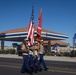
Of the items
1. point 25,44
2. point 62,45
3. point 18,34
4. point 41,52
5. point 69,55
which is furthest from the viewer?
point 62,45

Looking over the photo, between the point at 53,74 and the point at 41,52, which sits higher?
the point at 41,52

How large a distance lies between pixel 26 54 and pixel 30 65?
685mm

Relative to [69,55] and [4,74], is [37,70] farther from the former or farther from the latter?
[69,55]

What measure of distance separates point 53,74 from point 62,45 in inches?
3531

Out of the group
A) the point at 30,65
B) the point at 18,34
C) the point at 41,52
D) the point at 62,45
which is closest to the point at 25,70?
the point at 30,65

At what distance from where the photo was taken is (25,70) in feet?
49.4

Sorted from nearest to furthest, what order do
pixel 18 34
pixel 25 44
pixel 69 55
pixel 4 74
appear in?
1. pixel 25 44
2. pixel 4 74
3. pixel 69 55
4. pixel 18 34

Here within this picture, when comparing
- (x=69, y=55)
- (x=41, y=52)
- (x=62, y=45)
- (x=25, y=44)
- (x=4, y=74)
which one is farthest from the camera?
(x=62, y=45)

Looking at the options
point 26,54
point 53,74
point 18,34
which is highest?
point 18,34

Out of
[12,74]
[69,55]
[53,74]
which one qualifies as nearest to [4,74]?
[12,74]

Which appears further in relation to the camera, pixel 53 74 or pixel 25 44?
pixel 53 74

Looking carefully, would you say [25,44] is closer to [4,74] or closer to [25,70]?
[25,70]

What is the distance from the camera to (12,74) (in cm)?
1595

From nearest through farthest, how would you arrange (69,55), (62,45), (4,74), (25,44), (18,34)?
(25,44), (4,74), (69,55), (18,34), (62,45)
